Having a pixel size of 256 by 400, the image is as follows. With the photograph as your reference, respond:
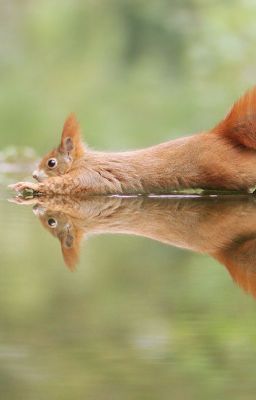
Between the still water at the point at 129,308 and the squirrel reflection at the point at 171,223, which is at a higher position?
the squirrel reflection at the point at 171,223

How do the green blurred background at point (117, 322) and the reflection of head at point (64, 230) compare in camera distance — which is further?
the reflection of head at point (64, 230)

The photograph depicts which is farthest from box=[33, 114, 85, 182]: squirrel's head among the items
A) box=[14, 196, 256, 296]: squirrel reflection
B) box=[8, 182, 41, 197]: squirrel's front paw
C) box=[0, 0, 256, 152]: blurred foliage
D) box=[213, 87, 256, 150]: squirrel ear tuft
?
box=[0, 0, 256, 152]: blurred foliage

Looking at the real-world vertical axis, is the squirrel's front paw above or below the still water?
above

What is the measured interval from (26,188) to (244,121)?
819 mm

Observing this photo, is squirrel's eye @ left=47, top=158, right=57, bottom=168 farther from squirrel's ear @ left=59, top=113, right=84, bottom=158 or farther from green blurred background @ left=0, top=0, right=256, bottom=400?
green blurred background @ left=0, top=0, right=256, bottom=400

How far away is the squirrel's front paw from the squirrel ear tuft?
729mm

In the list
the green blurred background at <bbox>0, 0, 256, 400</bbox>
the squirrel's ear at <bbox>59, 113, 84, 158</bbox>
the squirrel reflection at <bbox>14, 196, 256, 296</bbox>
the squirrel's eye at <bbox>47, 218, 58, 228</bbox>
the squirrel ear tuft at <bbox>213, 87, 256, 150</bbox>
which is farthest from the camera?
the squirrel's ear at <bbox>59, 113, 84, 158</bbox>

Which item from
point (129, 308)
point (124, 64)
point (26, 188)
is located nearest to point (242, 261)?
point (129, 308)

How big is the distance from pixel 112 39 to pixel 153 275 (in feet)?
19.9

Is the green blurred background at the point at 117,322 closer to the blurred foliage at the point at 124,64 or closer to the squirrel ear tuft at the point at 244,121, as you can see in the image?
the squirrel ear tuft at the point at 244,121

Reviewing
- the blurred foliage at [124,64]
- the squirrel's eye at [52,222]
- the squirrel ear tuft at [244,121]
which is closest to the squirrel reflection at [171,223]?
the squirrel's eye at [52,222]

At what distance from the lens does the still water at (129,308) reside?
143 cm

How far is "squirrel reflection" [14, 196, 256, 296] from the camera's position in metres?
2.41

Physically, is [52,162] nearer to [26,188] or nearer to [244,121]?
[26,188]
